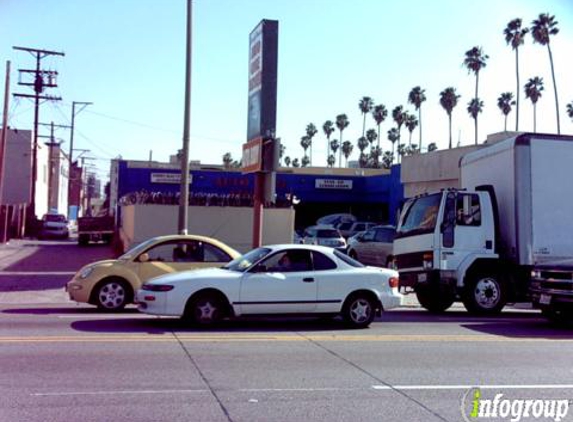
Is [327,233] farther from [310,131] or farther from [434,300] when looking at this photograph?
[310,131]

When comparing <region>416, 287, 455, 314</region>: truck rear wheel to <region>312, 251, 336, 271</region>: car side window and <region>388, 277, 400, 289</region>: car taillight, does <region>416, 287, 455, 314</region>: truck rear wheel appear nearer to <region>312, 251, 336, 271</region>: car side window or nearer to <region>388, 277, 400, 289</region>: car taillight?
<region>388, 277, 400, 289</region>: car taillight

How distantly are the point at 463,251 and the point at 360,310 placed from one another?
3.85 m

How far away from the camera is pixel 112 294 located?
14.4 metres

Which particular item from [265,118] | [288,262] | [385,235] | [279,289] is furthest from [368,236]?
[279,289]

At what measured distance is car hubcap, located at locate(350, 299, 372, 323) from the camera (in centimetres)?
1295

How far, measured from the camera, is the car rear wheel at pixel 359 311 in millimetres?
Answer: 12914

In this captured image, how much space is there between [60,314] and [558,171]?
1061cm

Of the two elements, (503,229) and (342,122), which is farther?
(342,122)

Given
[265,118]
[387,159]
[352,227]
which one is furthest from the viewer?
[387,159]

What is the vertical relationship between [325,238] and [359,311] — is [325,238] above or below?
above

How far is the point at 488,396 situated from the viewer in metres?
7.86

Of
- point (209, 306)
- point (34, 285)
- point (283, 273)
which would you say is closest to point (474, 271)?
point (283, 273)

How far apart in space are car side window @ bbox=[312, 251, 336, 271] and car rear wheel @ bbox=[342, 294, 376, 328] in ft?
2.20

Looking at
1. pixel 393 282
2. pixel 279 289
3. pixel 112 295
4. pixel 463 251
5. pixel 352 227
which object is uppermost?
pixel 352 227
